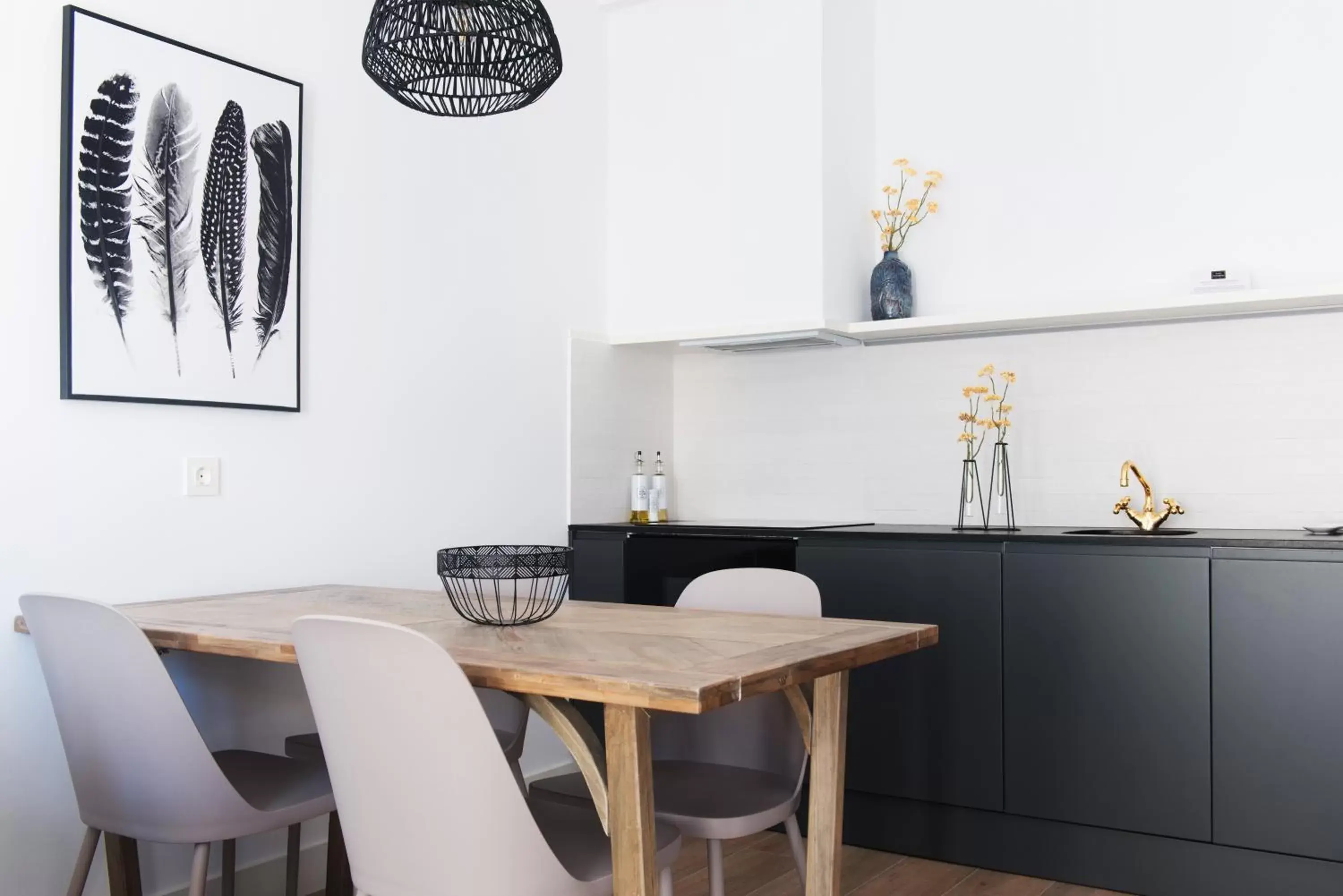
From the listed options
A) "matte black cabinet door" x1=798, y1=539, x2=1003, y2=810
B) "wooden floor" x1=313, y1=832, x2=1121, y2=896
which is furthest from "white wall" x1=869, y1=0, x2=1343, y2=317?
"wooden floor" x1=313, y1=832, x2=1121, y2=896

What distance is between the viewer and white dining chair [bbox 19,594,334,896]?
203cm

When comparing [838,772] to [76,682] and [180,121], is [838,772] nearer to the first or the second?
[76,682]

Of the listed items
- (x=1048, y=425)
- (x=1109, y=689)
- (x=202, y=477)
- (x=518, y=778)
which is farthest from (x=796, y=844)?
(x=1048, y=425)

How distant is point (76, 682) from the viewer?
214cm

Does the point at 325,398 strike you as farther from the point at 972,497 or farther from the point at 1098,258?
the point at 1098,258

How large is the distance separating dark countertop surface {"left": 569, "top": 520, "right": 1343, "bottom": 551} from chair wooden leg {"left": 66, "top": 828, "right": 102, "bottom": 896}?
6.30 ft

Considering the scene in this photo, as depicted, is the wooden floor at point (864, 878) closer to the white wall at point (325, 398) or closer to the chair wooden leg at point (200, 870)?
the white wall at point (325, 398)

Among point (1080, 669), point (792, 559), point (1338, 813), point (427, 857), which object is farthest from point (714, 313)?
point (427, 857)

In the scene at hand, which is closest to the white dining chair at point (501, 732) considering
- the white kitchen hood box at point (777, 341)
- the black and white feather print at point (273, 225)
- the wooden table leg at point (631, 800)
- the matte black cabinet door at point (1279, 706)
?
the wooden table leg at point (631, 800)

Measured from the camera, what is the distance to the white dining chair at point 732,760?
86.2 inches

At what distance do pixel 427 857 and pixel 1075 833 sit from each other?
80.0 inches

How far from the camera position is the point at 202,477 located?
9.21 ft

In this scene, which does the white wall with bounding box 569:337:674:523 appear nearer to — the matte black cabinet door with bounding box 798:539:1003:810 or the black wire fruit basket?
the matte black cabinet door with bounding box 798:539:1003:810

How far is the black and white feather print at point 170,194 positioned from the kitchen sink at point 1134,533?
2.31 meters
